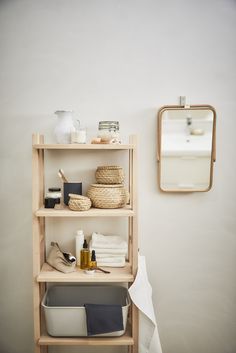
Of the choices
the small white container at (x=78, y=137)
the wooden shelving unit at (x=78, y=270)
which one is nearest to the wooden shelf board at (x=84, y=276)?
the wooden shelving unit at (x=78, y=270)

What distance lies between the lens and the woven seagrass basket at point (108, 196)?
1.59 meters

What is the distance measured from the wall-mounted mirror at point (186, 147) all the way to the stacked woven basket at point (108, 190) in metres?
0.32

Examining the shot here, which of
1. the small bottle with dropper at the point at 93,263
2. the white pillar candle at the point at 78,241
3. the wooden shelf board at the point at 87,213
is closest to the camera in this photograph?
the wooden shelf board at the point at 87,213

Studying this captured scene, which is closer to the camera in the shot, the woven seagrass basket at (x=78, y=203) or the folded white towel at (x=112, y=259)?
the woven seagrass basket at (x=78, y=203)

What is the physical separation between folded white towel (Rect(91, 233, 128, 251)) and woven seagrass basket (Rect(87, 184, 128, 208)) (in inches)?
9.3

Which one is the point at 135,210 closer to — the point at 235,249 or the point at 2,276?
the point at 235,249

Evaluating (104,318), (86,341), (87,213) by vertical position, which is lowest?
(86,341)

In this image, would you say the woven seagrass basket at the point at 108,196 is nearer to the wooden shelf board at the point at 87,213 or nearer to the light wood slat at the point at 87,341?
the wooden shelf board at the point at 87,213

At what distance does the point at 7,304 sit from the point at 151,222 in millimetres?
1070

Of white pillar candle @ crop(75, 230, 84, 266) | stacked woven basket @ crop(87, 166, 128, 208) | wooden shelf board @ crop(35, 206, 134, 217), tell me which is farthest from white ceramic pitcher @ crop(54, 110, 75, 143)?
white pillar candle @ crop(75, 230, 84, 266)

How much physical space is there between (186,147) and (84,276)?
965mm

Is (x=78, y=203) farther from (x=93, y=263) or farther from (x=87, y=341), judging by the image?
(x=87, y=341)

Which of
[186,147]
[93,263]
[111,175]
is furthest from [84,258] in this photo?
[186,147]

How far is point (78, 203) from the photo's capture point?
155 centimetres
